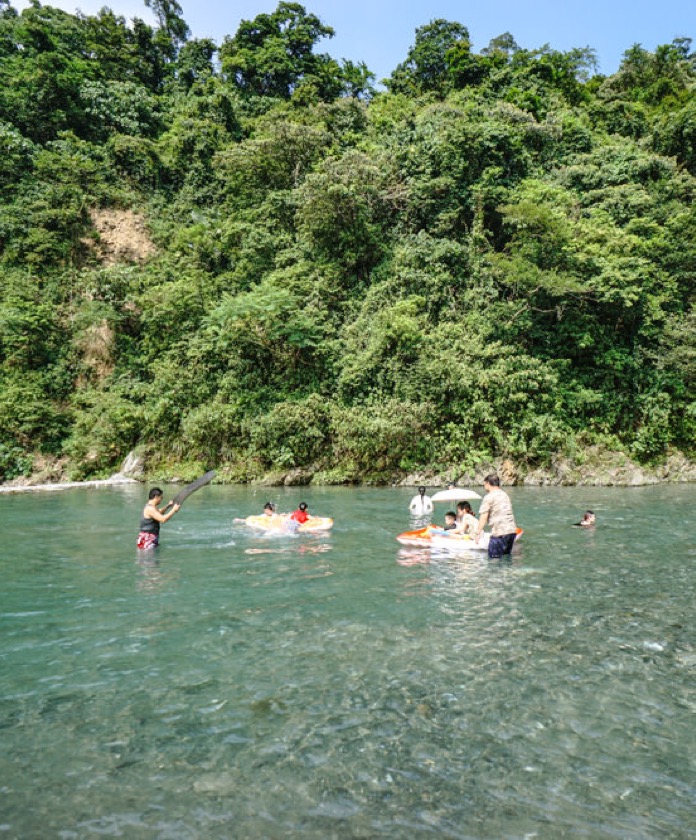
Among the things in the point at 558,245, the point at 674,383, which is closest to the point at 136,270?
the point at 558,245

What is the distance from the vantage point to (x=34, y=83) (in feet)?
132

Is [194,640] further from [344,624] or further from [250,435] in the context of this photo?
[250,435]

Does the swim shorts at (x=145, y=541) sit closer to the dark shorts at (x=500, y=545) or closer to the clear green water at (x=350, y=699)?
the clear green water at (x=350, y=699)

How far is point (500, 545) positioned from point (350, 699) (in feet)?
20.1

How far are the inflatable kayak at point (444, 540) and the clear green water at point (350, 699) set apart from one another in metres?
1.05

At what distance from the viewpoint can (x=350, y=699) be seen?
4891 mm

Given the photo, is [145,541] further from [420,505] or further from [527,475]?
[527,475]

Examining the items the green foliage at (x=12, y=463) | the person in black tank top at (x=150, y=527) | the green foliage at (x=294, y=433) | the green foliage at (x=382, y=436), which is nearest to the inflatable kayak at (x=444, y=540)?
the person in black tank top at (x=150, y=527)

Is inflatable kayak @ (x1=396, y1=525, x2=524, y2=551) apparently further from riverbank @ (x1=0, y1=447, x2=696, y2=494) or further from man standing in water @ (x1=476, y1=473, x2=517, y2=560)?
riverbank @ (x1=0, y1=447, x2=696, y2=494)

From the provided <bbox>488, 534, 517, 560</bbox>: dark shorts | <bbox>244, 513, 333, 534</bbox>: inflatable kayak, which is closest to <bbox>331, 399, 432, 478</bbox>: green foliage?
<bbox>244, 513, 333, 534</bbox>: inflatable kayak

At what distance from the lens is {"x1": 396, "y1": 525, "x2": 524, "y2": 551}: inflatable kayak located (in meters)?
11.3

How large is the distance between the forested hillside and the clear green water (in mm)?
16589

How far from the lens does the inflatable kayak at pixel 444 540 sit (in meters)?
11.3

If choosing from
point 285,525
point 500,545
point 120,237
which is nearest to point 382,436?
point 285,525
